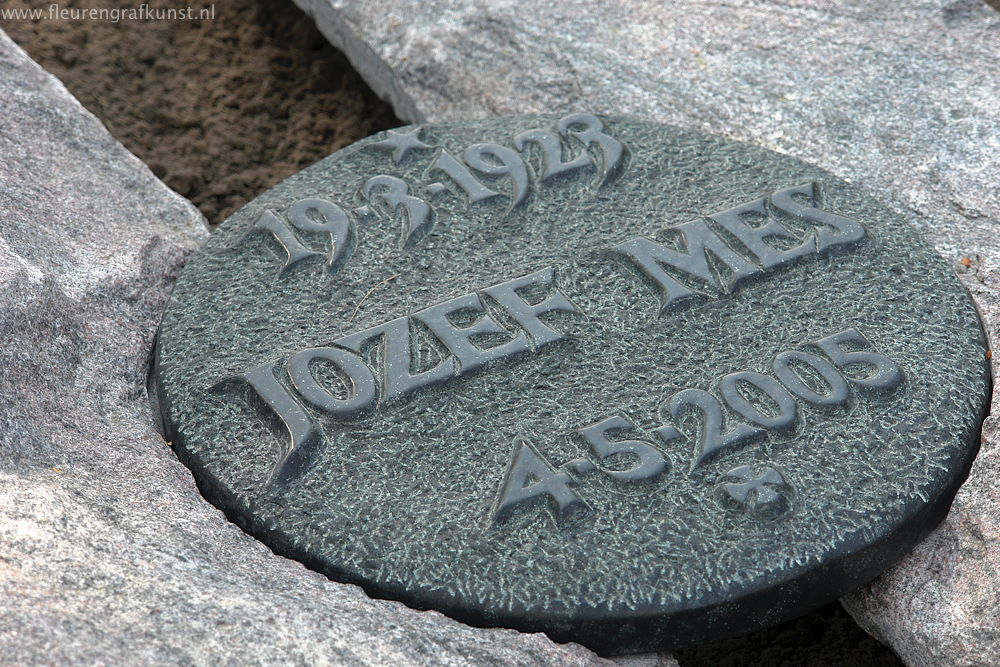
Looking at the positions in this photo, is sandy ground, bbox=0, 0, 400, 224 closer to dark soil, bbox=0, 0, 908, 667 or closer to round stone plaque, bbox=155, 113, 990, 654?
dark soil, bbox=0, 0, 908, 667

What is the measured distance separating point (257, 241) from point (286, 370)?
1.10 ft

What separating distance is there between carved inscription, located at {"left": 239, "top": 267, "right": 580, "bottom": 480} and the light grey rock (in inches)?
6.6

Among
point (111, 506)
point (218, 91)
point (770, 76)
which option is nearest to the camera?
point (111, 506)

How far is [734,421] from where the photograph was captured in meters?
1.52

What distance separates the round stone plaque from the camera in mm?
1373

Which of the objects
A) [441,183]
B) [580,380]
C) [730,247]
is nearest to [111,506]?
[580,380]

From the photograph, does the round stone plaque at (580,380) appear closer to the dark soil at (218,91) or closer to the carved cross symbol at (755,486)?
the carved cross symbol at (755,486)

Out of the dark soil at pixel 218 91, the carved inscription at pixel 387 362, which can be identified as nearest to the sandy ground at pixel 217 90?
the dark soil at pixel 218 91

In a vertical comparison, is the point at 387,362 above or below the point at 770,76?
below

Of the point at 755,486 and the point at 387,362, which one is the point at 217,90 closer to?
the point at 387,362

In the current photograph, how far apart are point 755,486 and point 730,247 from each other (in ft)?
1.66

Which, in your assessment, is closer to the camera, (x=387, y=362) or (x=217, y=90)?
(x=387, y=362)

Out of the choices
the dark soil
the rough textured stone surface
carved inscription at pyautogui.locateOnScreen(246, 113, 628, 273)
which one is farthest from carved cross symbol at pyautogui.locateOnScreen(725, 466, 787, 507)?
the dark soil

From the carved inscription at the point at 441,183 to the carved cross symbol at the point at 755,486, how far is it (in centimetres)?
68
